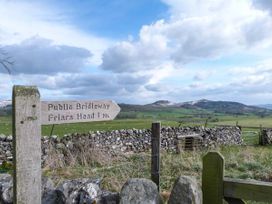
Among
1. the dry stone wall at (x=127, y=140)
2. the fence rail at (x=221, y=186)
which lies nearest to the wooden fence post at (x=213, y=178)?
the fence rail at (x=221, y=186)

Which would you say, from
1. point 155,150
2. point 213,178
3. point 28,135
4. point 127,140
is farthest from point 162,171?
point 127,140

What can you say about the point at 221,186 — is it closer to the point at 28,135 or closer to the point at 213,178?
the point at 213,178

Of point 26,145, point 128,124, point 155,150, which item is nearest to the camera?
point 26,145

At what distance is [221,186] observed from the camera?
4855 millimetres

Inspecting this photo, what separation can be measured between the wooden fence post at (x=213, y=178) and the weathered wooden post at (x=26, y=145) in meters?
1.84

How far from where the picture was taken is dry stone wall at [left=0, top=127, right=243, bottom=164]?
47.2 ft

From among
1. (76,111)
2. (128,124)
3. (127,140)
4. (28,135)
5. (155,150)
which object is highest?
(76,111)

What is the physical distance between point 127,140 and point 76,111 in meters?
15.4

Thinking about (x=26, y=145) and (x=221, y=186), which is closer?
(x=221, y=186)

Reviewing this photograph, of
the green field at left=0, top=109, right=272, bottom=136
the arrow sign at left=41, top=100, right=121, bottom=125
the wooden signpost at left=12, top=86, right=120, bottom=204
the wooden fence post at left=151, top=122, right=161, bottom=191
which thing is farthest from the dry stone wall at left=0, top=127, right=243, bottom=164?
the wooden signpost at left=12, top=86, right=120, bottom=204

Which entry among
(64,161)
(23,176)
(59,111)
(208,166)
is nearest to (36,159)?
(23,176)

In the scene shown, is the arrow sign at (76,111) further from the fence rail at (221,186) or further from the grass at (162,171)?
the grass at (162,171)

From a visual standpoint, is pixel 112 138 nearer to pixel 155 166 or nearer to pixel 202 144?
pixel 202 144

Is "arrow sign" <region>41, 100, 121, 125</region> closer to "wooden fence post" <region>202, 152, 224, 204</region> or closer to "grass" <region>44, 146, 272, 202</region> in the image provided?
"wooden fence post" <region>202, 152, 224, 204</region>
